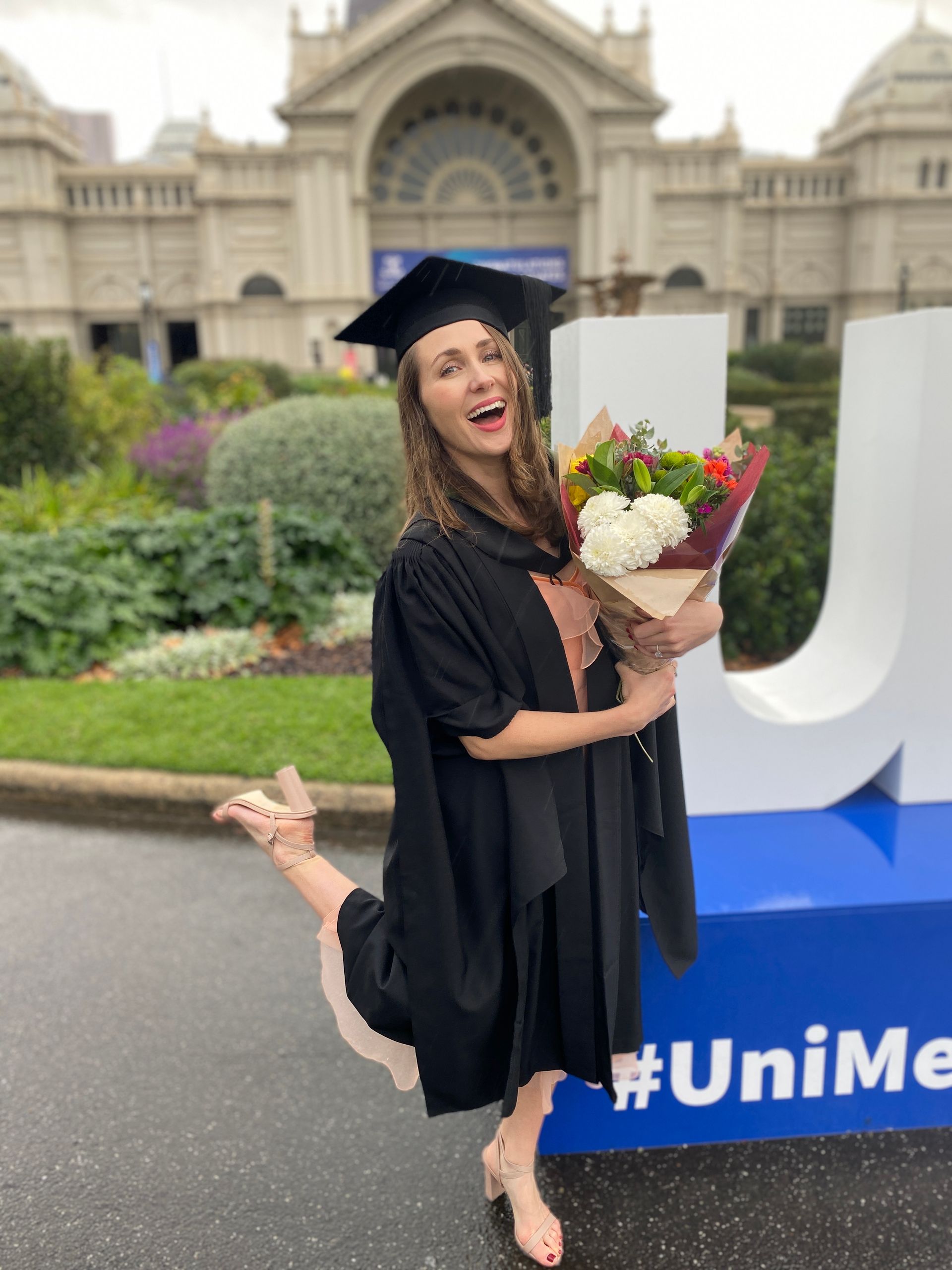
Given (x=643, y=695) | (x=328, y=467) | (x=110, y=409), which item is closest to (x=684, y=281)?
(x=110, y=409)

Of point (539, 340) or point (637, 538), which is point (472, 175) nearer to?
point (539, 340)

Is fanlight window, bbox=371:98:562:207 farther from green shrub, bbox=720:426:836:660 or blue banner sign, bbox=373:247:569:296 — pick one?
green shrub, bbox=720:426:836:660

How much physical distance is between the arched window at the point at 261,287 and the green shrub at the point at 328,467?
37690 millimetres

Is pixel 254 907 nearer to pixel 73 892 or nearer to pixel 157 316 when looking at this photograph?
pixel 73 892

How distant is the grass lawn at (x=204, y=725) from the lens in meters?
5.09

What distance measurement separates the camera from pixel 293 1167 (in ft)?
8.46

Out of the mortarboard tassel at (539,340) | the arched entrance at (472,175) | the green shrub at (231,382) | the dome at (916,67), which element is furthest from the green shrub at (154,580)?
the dome at (916,67)

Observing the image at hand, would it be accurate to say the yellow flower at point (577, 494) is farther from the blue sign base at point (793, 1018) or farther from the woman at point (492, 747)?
the blue sign base at point (793, 1018)

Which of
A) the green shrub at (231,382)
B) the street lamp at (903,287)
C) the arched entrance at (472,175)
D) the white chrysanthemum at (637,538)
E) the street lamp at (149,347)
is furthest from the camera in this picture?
the arched entrance at (472,175)

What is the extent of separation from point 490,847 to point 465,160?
49345 mm

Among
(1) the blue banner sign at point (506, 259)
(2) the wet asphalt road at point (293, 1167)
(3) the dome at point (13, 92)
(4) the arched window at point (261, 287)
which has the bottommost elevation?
(2) the wet asphalt road at point (293, 1167)

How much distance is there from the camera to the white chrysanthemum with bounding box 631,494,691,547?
5.22ft

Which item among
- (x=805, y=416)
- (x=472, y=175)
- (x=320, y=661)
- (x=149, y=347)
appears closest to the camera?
(x=320, y=661)

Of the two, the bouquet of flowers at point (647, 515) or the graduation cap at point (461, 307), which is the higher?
the graduation cap at point (461, 307)
